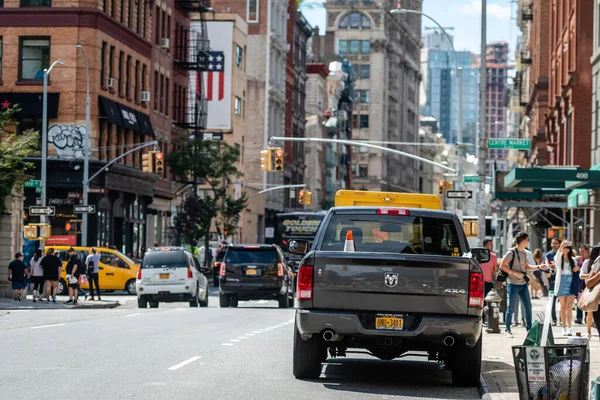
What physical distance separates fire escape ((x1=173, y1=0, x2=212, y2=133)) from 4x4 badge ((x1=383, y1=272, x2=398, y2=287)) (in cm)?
5978

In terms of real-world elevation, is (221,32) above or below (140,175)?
above

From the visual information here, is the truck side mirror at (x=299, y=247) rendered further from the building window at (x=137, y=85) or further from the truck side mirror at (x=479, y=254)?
the building window at (x=137, y=85)

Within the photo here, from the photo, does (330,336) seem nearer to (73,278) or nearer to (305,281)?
(305,281)

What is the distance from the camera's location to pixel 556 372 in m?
11.1

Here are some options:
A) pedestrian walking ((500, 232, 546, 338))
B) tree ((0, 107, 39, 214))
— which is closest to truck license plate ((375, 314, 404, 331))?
pedestrian walking ((500, 232, 546, 338))

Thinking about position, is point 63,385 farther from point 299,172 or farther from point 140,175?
point 299,172

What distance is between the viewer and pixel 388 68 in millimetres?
187625

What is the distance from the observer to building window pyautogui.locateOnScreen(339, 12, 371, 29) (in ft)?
609

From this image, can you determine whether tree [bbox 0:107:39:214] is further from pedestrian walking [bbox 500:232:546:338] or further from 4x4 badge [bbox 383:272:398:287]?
4x4 badge [bbox 383:272:398:287]

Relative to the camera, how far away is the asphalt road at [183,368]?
45.0 feet

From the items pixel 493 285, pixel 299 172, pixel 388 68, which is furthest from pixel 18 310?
pixel 388 68

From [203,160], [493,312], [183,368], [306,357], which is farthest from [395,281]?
[203,160]

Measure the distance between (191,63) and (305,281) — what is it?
60.2 m

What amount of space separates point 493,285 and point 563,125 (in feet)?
95.5
